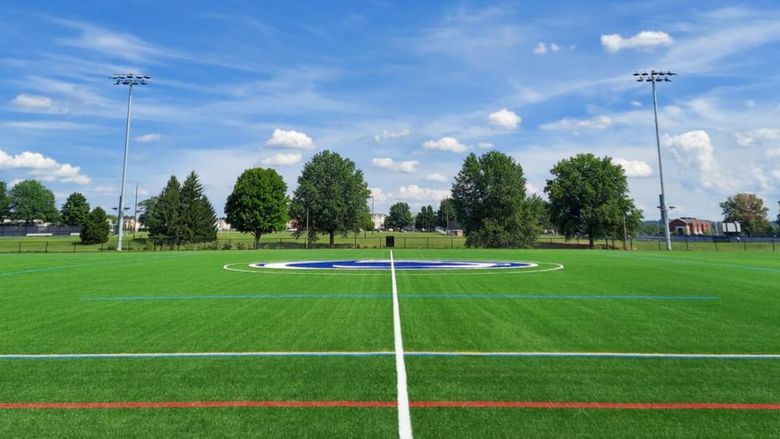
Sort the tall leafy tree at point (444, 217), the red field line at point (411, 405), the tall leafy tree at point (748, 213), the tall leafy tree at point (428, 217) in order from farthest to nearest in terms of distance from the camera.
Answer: the tall leafy tree at point (428, 217)
the tall leafy tree at point (444, 217)
the tall leafy tree at point (748, 213)
the red field line at point (411, 405)

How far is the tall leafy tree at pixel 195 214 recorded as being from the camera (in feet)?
182

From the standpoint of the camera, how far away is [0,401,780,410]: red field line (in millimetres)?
3652

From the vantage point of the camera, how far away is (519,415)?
138 inches

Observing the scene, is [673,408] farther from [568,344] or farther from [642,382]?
[568,344]

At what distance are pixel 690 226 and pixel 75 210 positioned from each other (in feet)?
564

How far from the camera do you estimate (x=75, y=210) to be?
338ft

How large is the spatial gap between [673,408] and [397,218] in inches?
7609

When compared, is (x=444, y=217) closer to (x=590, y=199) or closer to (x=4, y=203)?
(x=590, y=199)

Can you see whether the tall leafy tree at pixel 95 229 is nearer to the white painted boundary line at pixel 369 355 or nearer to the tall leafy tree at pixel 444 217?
the white painted boundary line at pixel 369 355

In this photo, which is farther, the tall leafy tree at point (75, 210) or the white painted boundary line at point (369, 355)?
the tall leafy tree at point (75, 210)

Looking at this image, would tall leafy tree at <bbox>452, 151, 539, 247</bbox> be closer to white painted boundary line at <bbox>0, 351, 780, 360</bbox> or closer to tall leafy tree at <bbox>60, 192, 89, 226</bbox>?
white painted boundary line at <bbox>0, 351, 780, 360</bbox>

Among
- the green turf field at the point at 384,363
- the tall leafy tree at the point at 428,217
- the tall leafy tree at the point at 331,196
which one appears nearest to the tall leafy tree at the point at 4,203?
the tall leafy tree at the point at 331,196

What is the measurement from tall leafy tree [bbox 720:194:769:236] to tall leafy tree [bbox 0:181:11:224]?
6976 inches

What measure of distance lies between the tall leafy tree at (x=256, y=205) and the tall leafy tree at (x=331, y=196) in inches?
147
